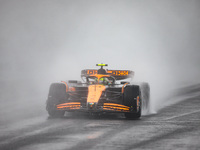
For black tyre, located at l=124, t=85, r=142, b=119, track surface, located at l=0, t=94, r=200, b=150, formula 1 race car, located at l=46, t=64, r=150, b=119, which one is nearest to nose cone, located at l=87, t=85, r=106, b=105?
formula 1 race car, located at l=46, t=64, r=150, b=119

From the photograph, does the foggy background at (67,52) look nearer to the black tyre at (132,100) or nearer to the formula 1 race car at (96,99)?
the formula 1 race car at (96,99)

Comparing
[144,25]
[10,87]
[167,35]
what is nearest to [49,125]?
[10,87]

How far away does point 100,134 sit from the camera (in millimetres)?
10258

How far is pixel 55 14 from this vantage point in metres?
77.7

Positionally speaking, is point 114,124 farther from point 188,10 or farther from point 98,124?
point 188,10

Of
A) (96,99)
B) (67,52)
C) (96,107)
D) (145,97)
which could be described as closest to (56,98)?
(96,99)

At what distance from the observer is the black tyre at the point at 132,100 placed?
550 inches

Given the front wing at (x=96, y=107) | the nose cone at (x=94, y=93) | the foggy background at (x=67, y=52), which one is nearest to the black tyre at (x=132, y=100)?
the front wing at (x=96, y=107)

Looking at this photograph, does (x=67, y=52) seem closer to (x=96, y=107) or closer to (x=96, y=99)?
(x=96, y=99)

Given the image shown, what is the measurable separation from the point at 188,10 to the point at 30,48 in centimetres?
6408

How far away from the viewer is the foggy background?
95.8ft

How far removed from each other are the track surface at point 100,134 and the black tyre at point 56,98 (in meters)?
0.54

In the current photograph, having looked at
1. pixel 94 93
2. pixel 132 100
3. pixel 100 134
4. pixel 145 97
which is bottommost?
pixel 100 134

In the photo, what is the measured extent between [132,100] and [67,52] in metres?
45.2
